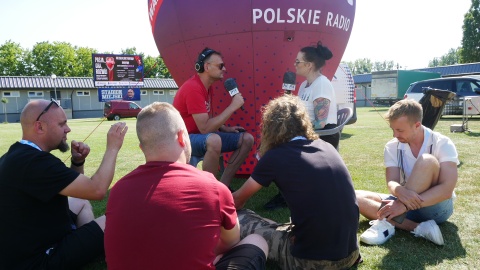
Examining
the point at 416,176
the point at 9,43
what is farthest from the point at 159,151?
the point at 9,43

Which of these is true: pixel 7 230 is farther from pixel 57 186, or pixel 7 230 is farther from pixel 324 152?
pixel 324 152

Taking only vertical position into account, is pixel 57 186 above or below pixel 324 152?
below

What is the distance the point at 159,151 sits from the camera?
1.87 m

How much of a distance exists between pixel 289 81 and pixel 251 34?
681mm

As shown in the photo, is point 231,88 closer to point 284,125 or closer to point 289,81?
point 289,81

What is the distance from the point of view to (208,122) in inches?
149

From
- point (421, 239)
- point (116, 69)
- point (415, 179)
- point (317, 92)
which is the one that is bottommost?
point (421, 239)

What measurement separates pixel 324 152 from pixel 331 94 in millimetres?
1631

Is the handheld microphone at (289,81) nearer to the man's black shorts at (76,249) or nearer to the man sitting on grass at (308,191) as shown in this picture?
the man sitting on grass at (308,191)

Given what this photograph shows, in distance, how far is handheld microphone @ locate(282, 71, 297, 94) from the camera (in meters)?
4.23

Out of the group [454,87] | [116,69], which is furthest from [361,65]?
[454,87]

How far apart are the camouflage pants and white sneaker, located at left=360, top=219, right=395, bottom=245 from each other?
0.44 metres

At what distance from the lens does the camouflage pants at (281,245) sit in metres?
2.29

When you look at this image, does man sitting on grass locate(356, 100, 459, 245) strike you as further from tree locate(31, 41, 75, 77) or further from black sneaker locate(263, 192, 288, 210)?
tree locate(31, 41, 75, 77)
